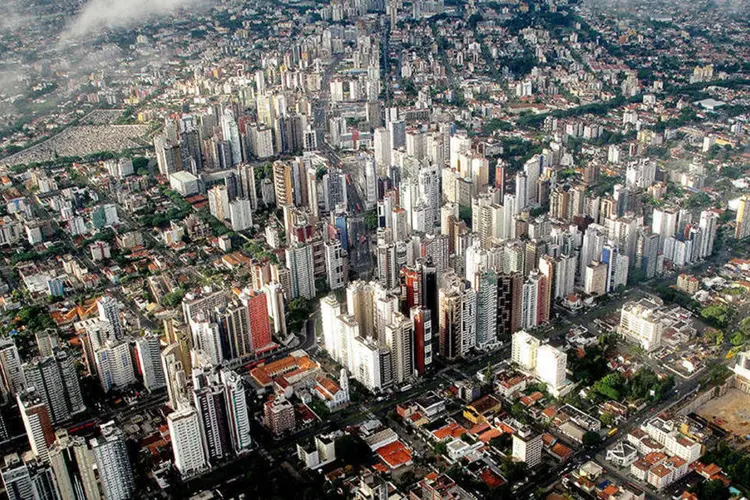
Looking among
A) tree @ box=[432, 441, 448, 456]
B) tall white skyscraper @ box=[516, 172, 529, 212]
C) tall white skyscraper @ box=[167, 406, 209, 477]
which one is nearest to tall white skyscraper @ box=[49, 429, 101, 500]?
tall white skyscraper @ box=[167, 406, 209, 477]

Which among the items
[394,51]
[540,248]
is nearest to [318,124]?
[394,51]

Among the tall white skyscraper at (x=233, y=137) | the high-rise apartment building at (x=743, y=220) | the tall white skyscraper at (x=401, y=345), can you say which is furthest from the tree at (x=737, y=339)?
the tall white skyscraper at (x=233, y=137)

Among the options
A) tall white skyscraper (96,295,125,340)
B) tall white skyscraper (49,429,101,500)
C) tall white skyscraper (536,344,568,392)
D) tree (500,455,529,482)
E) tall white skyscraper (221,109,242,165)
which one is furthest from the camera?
tall white skyscraper (221,109,242,165)

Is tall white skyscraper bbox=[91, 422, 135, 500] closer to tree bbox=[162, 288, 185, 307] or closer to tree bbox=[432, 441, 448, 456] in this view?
tree bbox=[432, 441, 448, 456]

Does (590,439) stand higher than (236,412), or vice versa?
(236,412)

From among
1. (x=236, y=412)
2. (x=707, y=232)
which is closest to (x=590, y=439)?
(x=236, y=412)

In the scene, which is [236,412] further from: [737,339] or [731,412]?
[737,339]

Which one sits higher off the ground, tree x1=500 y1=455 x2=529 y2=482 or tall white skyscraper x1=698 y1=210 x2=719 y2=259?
tall white skyscraper x1=698 y1=210 x2=719 y2=259

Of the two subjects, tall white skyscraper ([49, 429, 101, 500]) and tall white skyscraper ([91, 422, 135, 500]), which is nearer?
tall white skyscraper ([49, 429, 101, 500])
